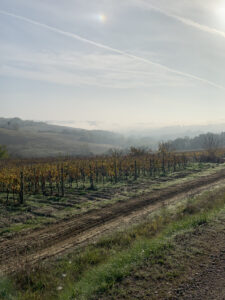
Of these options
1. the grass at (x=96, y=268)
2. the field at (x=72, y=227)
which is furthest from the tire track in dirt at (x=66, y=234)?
the grass at (x=96, y=268)

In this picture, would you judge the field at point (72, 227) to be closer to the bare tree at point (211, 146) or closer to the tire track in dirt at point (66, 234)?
the tire track in dirt at point (66, 234)

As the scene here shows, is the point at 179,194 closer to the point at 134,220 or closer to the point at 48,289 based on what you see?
the point at 134,220

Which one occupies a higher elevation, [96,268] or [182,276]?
[182,276]

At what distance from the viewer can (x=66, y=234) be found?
11.3m

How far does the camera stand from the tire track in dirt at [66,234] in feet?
29.0

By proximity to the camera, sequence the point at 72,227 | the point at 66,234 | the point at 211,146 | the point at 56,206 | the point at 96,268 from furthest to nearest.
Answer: the point at 211,146 → the point at 56,206 → the point at 72,227 → the point at 66,234 → the point at 96,268

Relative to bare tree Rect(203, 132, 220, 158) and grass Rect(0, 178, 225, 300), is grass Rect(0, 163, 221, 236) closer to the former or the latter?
grass Rect(0, 178, 225, 300)

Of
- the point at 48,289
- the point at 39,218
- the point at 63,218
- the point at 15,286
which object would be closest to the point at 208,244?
the point at 48,289

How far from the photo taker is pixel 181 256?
697 cm

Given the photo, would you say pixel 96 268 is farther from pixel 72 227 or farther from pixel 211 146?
pixel 211 146

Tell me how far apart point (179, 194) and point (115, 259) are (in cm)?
1371

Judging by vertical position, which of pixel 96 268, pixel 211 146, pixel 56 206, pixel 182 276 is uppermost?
pixel 211 146

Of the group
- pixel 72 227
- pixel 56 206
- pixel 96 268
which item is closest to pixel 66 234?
pixel 72 227

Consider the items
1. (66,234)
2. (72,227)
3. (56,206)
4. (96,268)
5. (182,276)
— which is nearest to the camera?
(182,276)
